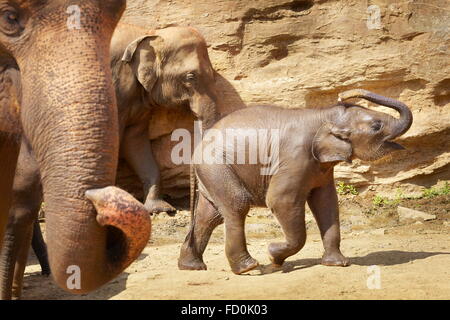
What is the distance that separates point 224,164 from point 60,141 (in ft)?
11.3

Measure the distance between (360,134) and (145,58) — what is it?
3699 millimetres

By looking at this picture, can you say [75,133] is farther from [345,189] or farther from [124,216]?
[345,189]

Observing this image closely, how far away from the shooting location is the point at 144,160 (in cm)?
865

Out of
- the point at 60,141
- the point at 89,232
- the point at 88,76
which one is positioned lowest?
the point at 89,232

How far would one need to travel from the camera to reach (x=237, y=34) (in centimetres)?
871

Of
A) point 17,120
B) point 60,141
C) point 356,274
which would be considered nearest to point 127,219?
point 60,141

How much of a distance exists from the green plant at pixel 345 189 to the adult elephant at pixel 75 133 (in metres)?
6.04

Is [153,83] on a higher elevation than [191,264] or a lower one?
higher

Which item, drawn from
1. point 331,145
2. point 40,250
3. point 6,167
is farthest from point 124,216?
point 40,250

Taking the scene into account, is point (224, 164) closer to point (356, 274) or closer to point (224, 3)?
point (356, 274)

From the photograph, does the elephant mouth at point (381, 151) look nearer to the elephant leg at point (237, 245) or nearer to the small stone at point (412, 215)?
the elephant leg at point (237, 245)

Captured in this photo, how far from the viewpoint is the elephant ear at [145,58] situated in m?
8.53

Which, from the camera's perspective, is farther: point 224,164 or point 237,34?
point 237,34

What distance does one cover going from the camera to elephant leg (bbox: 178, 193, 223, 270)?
5.73 metres
